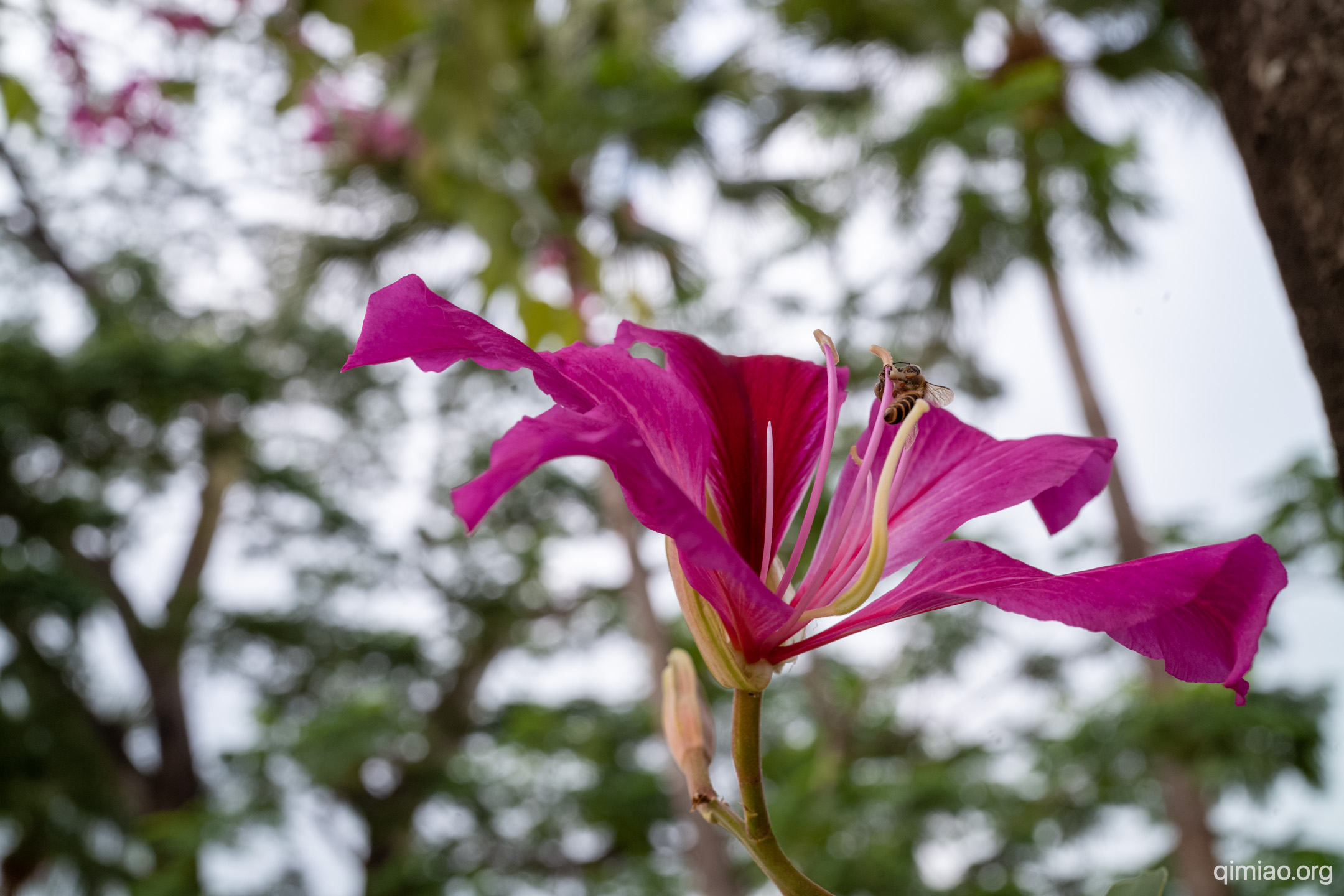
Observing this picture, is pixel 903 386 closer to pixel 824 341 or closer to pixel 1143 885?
pixel 824 341

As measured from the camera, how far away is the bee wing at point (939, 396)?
0.32 m

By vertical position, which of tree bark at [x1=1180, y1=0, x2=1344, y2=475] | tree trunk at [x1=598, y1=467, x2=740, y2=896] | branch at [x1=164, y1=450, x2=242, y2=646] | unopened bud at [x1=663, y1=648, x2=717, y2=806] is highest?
tree bark at [x1=1180, y1=0, x2=1344, y2=475]

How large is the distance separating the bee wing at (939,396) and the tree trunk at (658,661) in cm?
221

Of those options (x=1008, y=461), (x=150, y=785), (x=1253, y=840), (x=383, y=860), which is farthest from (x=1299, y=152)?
(x=150, y=785)

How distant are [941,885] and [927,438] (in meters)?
3.79

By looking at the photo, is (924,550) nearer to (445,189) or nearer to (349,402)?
(445,189)

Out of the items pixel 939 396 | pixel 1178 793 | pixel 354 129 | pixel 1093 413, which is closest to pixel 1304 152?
pixel 939 396

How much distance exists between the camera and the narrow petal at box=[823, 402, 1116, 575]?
0.93 ft

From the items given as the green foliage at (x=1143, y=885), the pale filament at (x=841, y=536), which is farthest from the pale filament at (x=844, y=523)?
the green foliage at (x=1143, y=885)

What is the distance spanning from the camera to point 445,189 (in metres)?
1.39

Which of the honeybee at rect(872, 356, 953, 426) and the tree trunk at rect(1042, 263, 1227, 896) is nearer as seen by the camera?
the honeybee at rect(872, 356, 953, 426)

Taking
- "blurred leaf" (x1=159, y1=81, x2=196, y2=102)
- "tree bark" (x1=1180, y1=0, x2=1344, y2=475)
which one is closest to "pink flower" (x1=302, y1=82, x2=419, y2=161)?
"blurred leaf" (x1=159, y1=81, x2=196, y2=102)

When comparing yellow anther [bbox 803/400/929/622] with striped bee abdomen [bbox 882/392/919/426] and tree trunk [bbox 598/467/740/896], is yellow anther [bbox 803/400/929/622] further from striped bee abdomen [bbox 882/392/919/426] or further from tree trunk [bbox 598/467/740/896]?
tree trunk [bbox 598/467/740/896]

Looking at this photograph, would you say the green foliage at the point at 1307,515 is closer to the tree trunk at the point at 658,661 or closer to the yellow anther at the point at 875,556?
the tree trunk at the point at 658,661
